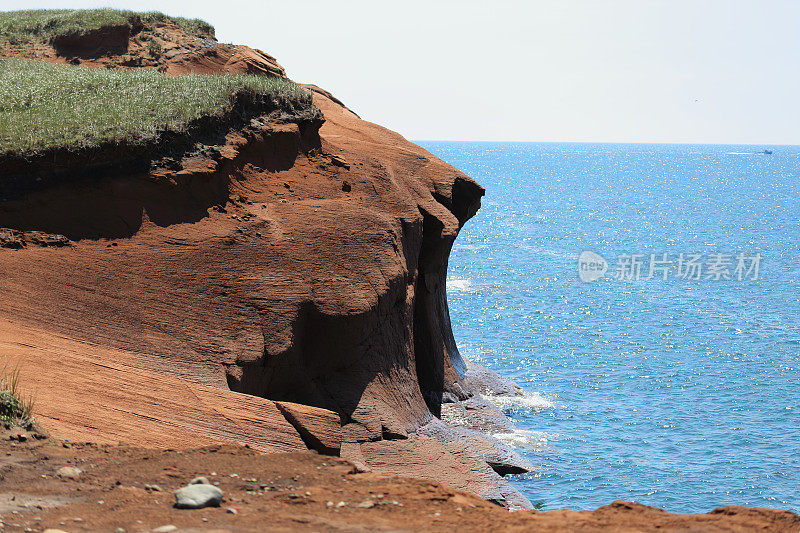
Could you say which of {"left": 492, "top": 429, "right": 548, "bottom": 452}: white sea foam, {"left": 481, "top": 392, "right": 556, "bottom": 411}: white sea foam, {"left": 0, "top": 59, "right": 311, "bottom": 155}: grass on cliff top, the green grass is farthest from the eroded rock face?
{"left": 481, "top": 392, "right": 556, "bottom": 411}: white sea foam

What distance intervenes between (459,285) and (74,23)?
29.6 m

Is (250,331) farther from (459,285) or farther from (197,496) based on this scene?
(459,285)

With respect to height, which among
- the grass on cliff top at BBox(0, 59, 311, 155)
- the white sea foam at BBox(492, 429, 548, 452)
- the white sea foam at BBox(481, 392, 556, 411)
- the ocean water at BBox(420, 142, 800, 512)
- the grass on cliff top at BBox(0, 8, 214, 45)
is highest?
the grass on cliff top at BBox(0, 8, 214, 45)

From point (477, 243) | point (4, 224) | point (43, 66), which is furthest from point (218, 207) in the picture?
point (477, 243)

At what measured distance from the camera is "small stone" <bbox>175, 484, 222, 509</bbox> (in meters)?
6.60

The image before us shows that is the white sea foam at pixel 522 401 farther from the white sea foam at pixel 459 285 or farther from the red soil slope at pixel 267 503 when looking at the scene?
the white sea foam at pixel 459 285

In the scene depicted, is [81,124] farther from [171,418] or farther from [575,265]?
[575,265]

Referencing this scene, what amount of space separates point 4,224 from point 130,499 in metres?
10.3

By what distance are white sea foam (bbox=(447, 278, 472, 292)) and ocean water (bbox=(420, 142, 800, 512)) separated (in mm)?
159

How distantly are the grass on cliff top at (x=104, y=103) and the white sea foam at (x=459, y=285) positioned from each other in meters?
28.7

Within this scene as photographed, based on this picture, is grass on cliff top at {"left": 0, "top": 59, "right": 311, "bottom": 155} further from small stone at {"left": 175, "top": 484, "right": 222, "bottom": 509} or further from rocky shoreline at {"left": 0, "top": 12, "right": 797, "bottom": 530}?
small stone at {"left": 175, "top": 484, "right": 222, "bottom": 509}

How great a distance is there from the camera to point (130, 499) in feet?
22.4

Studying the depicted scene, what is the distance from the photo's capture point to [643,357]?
117 ft

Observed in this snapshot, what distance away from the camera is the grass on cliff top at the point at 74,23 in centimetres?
2861
